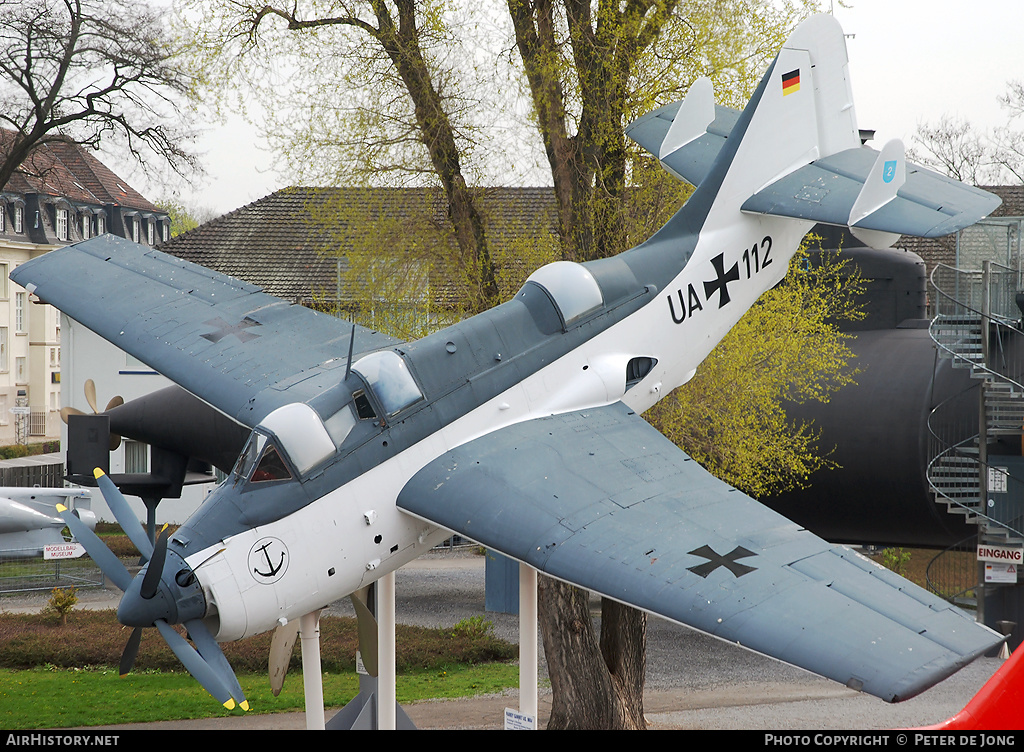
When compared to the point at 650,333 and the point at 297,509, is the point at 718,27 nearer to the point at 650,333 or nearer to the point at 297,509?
the point at 650,333

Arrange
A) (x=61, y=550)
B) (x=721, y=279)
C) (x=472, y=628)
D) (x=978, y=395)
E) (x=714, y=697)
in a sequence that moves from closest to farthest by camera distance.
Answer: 1. (x=721, y=279)
2. (x=714, y=697)
3. (x=61, y=550)
4. (x=978, y=395)
5. (x=472, y=628)

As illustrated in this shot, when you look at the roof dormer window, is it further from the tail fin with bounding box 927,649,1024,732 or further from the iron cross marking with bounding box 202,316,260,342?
the tail fin with bounding box 927,649,1024,732

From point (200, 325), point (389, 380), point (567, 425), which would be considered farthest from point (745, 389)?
point (200, 325)

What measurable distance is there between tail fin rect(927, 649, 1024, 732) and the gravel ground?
30.2 feet

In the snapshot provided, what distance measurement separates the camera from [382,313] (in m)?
15.6

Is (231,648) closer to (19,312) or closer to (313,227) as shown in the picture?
(313,227)

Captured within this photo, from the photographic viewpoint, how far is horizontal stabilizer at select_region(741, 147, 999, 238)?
1102cm

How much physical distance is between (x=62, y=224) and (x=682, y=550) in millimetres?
53277

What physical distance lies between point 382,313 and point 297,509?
781 centimetres

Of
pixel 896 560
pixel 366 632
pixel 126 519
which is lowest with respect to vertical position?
pixel 896 560

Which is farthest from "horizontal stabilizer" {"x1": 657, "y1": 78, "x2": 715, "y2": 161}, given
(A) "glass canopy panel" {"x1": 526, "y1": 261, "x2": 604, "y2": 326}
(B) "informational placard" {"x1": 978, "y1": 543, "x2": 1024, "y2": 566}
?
(B) "informational placard" {"x1": 978, "y1": 543, "x2": 1024, "y2": 566}

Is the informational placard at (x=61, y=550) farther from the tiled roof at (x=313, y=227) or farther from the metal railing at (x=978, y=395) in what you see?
the metal railing at (x=978, y=395)

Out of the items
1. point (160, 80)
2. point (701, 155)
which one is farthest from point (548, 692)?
point (160, 80)

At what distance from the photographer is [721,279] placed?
12000 mm
